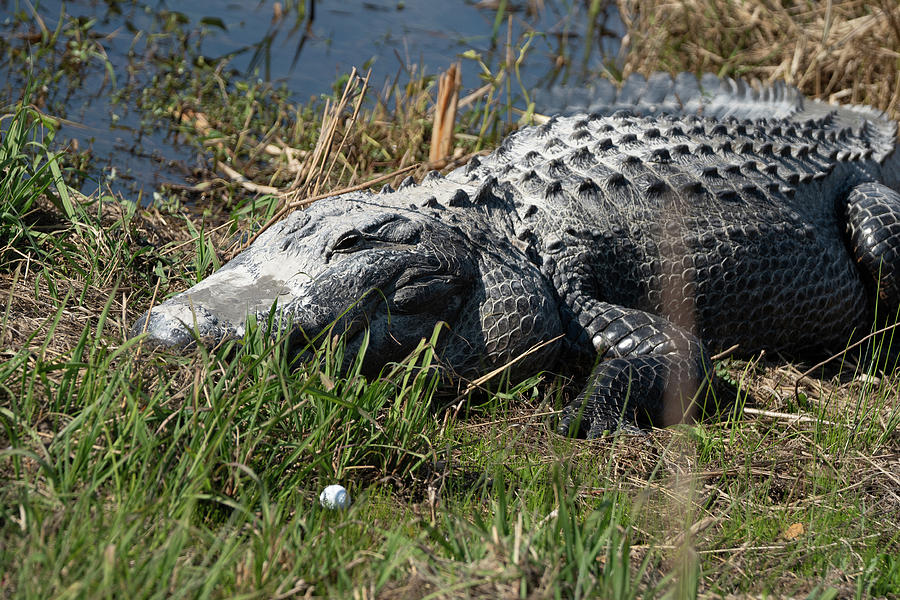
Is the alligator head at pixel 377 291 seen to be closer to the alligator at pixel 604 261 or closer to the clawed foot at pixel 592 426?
the alligator at pixel 604 261

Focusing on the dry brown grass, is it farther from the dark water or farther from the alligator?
the alligator

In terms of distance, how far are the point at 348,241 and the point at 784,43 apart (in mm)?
5368

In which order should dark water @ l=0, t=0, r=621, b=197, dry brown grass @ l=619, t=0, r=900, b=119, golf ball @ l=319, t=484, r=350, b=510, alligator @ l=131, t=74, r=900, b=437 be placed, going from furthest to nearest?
dry brown grass @ l=619, t=0, r=900, b=119 < dark water @ l=0, t=0, r=621, b=197 < alligator @ l=131, t=74, r=900, b=437 < golf ball @ l=319, t=484, r=350, b=510

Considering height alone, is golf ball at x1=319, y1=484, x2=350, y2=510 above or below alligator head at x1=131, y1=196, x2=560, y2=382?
below

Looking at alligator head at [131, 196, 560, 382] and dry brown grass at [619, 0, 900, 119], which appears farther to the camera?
dry brown grass at [619, 0, 900, 119]

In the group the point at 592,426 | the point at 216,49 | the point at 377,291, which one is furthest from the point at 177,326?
the point at 216,49

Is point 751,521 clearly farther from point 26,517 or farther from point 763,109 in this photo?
point 763,109

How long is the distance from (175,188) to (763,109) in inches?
142

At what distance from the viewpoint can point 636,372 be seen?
3506 mm

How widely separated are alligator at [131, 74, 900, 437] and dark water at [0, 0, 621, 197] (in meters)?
2.25

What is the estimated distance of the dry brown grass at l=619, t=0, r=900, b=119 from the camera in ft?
22.5

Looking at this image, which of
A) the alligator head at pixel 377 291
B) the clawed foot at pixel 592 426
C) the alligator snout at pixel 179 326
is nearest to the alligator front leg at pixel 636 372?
the clawed foot at pixel 592 426

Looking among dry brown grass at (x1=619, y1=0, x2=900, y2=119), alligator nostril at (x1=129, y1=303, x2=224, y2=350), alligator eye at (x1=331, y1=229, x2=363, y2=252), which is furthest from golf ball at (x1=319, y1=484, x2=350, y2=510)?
dry brown grass at (x1=619, y1=0, x2=900, y2=119)

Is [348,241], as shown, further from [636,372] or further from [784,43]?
[784,43]
